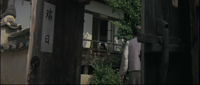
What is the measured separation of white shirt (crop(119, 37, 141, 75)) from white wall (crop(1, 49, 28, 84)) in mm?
1654

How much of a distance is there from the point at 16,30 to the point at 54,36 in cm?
64

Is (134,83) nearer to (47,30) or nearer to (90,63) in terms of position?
(47,30)

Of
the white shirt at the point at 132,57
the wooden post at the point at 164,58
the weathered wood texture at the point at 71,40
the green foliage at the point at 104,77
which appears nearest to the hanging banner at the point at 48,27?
the weathered wood texture at the point at 71,40

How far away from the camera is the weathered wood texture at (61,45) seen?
3322mm

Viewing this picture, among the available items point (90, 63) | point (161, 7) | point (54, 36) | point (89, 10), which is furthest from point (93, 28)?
point (161, 7)

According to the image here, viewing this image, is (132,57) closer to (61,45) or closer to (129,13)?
(61,45)

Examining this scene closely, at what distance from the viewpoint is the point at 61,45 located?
12.6ft

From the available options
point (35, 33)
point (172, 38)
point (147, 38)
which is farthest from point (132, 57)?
point (35, 33)

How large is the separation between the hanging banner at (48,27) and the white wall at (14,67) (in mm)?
331

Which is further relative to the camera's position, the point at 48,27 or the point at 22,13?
the point at 22,13

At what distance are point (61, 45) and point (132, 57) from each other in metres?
1.31

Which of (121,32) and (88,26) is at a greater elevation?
(88,26)

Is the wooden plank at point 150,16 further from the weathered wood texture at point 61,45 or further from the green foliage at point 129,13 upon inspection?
the green foliage at point 129,13

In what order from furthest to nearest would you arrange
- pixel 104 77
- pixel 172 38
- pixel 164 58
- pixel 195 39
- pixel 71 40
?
pixel 104 77 → pixel 71 40 → pixel 195 39 → pixel 172 38 → pixel 164 58
